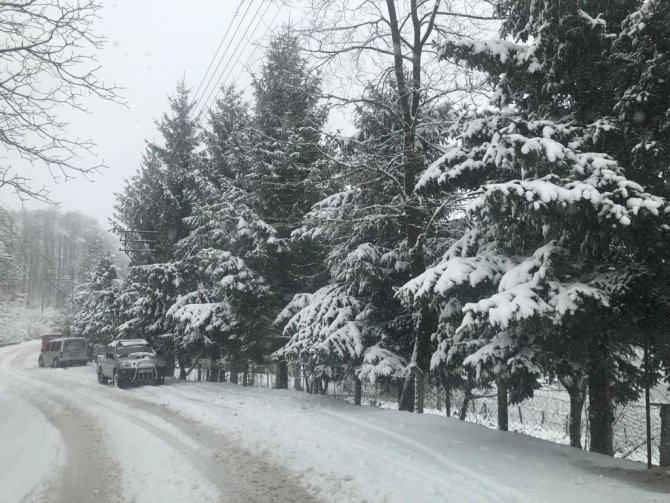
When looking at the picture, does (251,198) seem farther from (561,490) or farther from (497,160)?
(561,490)

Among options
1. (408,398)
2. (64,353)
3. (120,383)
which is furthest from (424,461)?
(64,353)

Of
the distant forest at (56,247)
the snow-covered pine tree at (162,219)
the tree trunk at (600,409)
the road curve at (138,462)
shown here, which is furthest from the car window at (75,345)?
the distant forest at (56,247)

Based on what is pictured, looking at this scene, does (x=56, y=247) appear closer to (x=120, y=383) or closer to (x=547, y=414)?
(x=120, y=383)

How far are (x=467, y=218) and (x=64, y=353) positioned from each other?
3549 centimetres

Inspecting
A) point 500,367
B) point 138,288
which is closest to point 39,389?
point 138,288

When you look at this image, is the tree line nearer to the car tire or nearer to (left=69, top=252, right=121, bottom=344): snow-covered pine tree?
the car tire

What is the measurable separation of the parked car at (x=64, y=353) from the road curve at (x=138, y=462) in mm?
23996

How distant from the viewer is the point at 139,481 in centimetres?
700

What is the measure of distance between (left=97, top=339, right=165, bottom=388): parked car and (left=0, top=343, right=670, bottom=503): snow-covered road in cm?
687

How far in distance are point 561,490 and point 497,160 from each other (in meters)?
4.26

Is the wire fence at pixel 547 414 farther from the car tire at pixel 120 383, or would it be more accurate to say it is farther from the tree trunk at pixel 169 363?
the car tire at pixel 120 383

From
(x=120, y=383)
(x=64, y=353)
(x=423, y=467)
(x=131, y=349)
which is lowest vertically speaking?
(x=64, y=353)

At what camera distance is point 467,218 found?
25.0 feet

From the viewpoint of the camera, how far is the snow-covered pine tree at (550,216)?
6.12 metres
